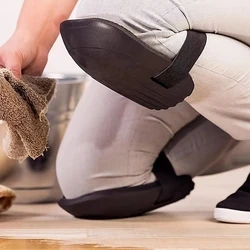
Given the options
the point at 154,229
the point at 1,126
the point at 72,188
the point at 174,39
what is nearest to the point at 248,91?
the point at 174,39

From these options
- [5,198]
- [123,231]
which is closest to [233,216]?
[123,231]

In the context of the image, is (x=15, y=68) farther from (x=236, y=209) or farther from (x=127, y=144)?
(x=236, y=209)

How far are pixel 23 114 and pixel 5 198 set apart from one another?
1.04 ft

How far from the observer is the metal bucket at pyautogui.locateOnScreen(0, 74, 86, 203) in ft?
4.76

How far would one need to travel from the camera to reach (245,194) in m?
1.13

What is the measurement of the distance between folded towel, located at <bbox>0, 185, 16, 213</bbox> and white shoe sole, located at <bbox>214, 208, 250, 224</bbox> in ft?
1.25

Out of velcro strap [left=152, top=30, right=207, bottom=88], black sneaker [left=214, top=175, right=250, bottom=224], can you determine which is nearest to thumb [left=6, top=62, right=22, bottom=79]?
velcro strap [left=152, top=30, right=207, bottom=88]

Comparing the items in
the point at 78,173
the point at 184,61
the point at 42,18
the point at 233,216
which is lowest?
the point at 78,173

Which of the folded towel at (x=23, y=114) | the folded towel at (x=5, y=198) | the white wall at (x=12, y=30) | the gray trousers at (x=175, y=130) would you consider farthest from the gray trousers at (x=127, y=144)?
the white wall at (x=12, y=30)

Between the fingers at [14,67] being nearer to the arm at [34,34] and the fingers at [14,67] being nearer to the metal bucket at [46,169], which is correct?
the arm at [34,34]

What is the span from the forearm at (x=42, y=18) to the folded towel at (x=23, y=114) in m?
0.09

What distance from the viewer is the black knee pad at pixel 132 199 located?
1.20m

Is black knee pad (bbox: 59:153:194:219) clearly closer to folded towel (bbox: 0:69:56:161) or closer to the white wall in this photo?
folded towel (bbox: 0:69:56:161)

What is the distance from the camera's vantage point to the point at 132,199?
47.6 inches
